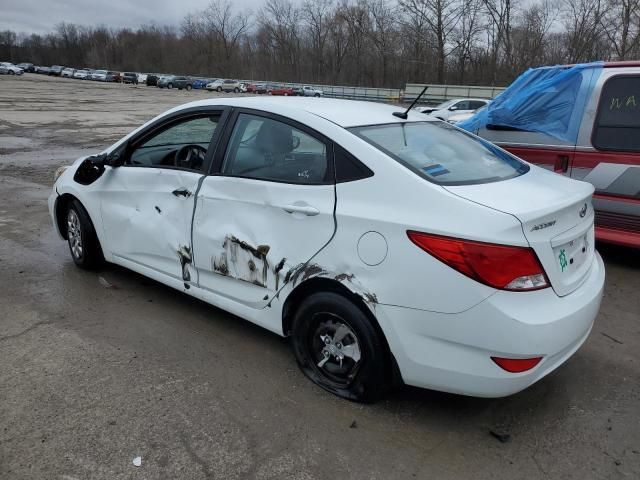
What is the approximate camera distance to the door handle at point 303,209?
2934 mm

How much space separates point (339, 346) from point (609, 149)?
12.2 ft

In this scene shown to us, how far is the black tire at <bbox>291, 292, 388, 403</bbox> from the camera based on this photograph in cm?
277

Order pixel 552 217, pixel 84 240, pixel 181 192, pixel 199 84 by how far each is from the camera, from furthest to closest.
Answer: pixel 199 84 → pixel 84 240 → pixel 181 192 → pixel 552 217

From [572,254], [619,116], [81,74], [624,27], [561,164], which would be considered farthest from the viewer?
[81,74]

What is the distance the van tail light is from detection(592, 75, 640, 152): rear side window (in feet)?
11.0

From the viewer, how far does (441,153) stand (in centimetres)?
319

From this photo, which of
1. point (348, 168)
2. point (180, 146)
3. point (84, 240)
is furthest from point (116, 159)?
point (348, 168)

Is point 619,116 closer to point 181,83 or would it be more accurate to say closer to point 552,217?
point 552,217

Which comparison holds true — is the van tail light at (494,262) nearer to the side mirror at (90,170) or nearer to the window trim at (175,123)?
the window trim at (175,123)

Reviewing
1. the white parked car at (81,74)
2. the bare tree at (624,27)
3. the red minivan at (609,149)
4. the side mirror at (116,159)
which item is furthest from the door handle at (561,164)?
the white parked car at (81,74)

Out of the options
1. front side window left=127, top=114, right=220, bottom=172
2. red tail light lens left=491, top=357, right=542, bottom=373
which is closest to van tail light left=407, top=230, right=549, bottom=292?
red tail light lens left=491, top=357, right=542, bottom=373

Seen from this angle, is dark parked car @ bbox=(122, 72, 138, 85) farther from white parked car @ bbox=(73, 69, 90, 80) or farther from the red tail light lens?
the red tail light lens

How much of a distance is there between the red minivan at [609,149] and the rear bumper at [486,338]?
113 inches

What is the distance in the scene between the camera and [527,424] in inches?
112
